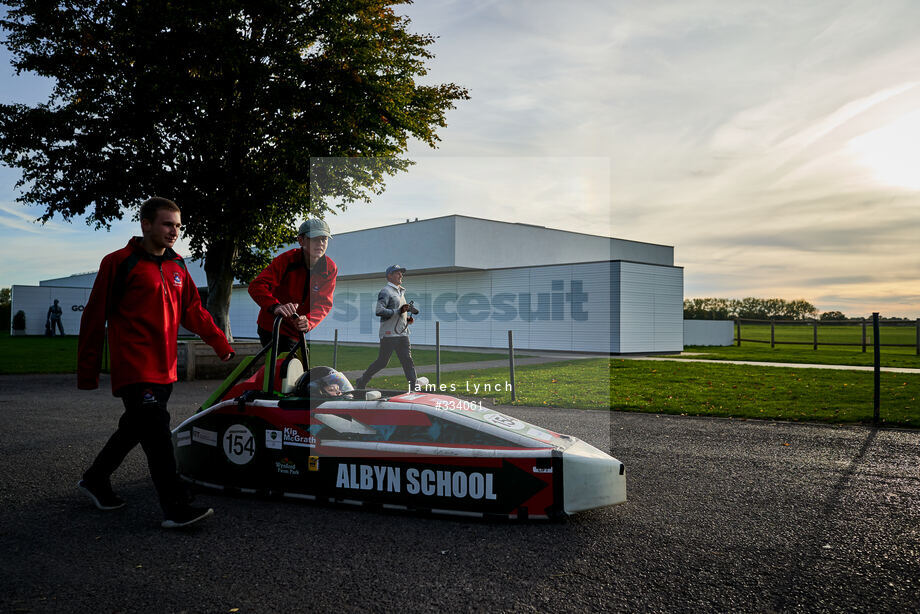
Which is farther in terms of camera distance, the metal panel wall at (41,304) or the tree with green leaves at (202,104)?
the metal panel wall at (41,304)

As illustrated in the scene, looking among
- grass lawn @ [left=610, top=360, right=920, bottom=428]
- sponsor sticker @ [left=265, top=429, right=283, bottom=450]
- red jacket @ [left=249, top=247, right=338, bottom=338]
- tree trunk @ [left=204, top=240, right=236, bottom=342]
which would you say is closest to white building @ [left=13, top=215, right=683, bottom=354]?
grass lawn @ [left=610, top=360, right=920, bottom=428]

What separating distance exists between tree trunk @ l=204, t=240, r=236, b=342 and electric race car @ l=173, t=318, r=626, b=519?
43.1 feet

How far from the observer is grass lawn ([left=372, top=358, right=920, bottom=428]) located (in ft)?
27.9

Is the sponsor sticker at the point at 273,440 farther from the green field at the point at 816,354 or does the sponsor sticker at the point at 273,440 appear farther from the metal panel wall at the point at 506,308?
the metal panel wall at the point at 506,308

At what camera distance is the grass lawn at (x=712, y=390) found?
8.51m

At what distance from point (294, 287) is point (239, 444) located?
4.60 feet

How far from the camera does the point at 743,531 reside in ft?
11.8

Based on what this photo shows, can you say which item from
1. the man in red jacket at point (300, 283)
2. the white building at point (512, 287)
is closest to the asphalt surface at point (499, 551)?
the man in red jacket at point (300, 283)

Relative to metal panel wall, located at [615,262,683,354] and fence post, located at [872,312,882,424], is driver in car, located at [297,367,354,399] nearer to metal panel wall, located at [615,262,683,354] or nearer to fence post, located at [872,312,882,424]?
fence post, located at [872,312,882,424]

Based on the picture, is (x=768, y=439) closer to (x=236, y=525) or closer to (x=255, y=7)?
(x=236, y=525)

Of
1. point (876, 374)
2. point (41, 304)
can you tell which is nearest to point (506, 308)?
point (876, 374)

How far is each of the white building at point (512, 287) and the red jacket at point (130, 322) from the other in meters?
19.0

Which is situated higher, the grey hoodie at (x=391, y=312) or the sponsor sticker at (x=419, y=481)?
the grey hoodie at (x=391, y=312)

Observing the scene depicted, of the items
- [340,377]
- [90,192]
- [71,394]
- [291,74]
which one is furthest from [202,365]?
[340,377]
